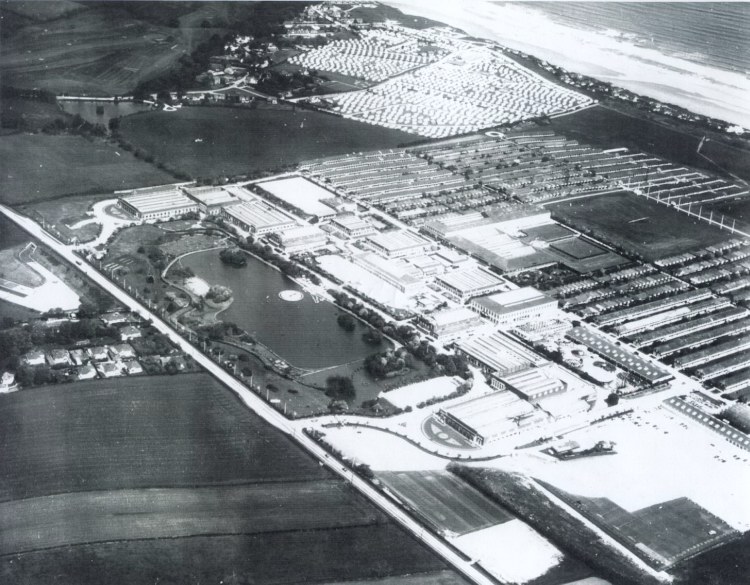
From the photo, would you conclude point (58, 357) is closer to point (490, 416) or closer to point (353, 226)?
point (490, 416)

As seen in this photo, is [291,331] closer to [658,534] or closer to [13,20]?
[658,534]

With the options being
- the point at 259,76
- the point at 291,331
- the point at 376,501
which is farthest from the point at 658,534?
the point at 259,76

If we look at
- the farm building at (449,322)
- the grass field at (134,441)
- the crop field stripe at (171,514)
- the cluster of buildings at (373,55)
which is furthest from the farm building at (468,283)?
the cluster of buildings at (373,55)

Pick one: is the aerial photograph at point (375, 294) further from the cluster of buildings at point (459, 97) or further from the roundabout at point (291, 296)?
the roundabout at point (291, 296)

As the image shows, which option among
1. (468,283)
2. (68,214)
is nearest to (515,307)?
(468,283)

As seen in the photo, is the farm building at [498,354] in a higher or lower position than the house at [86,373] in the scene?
higher

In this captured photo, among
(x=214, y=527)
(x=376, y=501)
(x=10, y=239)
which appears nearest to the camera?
(x=214, y=527)

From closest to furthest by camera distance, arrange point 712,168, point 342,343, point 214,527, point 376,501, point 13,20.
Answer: point 214,527 < point 376,501 < point 342,343 < point 712,168 < point 13,20
